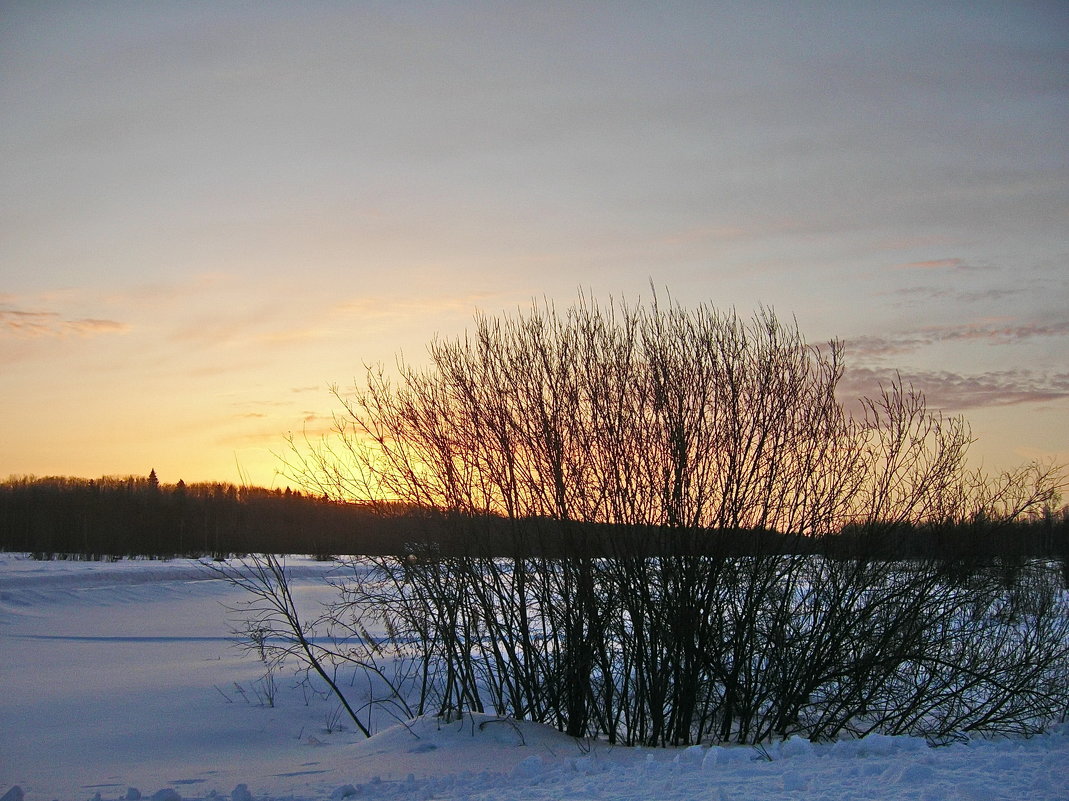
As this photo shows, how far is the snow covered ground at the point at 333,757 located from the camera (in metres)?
6.75

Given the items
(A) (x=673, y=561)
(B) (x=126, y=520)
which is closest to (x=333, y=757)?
(A) (x=673, y=561)

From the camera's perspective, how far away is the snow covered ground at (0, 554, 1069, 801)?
Answer: 266 inches

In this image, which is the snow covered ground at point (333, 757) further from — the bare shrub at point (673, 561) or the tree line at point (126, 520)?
the tree line at point (126, 520)

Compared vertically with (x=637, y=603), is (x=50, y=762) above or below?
below

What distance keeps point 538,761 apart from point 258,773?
9.99 ft

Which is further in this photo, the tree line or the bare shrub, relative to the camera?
the tree line

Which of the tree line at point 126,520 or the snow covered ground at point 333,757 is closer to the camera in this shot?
the snow covered ground at point 333,757

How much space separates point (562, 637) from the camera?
1066cm

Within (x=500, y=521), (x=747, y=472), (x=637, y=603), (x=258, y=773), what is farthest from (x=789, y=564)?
(x=258, y=773)

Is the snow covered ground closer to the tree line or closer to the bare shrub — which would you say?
the bare shrub

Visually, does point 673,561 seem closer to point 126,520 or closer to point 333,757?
point 333,757

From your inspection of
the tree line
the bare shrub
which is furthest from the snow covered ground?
the tree line

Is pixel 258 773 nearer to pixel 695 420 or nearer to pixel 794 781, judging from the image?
pixel 794 781

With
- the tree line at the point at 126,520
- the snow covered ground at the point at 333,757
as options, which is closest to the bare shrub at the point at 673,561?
the snow covered ground at the point at 333,757
